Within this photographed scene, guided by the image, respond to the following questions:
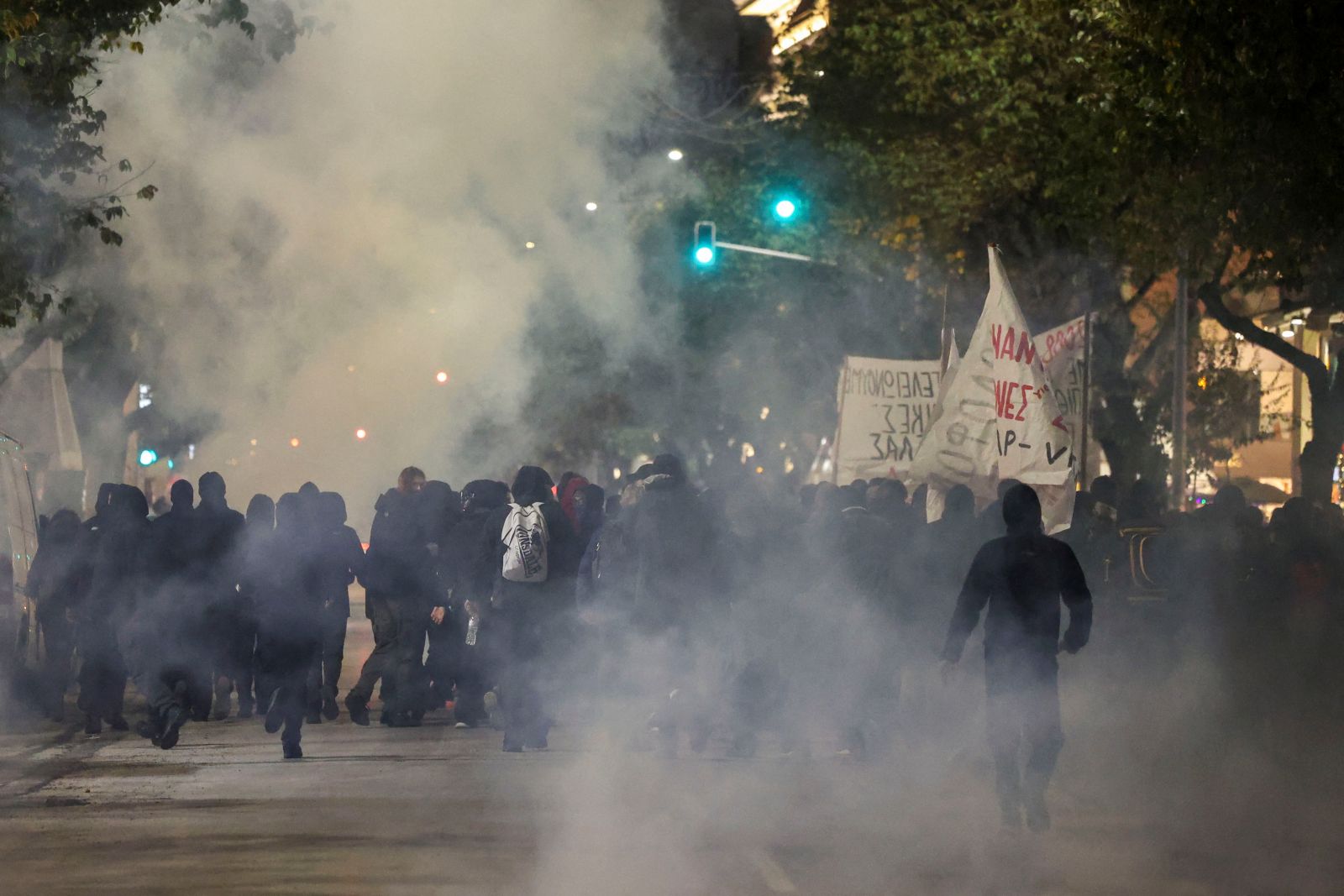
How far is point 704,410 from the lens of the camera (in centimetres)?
4097

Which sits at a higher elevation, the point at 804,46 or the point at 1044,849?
the point at 804,46

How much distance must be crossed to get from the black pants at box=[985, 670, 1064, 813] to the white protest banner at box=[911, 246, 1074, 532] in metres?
3.74

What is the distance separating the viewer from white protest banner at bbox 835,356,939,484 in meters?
17.9

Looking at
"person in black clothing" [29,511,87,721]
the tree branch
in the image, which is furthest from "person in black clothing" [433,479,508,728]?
the tree branch

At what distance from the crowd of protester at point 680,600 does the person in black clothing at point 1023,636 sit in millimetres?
1744

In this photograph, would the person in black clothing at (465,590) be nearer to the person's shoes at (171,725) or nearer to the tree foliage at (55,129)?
the person's shoes at (171,725)

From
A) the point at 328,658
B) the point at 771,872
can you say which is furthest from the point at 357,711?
the point at 771,872

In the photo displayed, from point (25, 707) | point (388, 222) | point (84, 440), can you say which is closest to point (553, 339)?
point (388, 222)

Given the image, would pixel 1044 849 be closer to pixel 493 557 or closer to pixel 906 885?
pixel 906 885

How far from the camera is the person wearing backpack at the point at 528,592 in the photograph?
1172 cm

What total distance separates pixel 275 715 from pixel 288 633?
0.70 meters

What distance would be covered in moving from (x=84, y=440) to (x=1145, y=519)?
92.8ft

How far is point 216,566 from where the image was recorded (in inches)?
472

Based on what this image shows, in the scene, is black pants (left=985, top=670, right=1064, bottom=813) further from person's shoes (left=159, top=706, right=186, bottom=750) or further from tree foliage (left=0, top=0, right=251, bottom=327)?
tree foliage (left=0, top=0, right=251, bottom=327)
